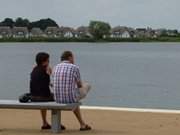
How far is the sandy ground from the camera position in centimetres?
959

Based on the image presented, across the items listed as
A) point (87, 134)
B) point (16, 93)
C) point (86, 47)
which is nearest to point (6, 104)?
point (87, 134)

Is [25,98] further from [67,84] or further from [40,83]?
[67,84]

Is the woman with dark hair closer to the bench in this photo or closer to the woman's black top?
the woman's black top

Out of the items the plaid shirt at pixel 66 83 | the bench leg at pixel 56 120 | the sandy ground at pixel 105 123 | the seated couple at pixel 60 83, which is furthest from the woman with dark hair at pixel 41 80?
the sandy ground at pixel 105 123

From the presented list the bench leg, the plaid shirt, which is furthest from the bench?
the plaid shirt

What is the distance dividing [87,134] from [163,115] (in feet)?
Result: 7.61

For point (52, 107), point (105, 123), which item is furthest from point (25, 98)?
point (105, 123)

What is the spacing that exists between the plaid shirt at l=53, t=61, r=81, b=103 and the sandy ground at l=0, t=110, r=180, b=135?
1.72 feet

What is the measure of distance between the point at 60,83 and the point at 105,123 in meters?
1.45

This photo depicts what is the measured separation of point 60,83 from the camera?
369 inches

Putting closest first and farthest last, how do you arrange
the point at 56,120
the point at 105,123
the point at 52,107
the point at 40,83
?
1. the point at 52,107
2. the point at 56,120
3. the point at 40,83
4. the point at 105,123

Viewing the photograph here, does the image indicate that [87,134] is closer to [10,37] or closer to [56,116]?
[56,116]

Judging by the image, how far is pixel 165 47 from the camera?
142 meters

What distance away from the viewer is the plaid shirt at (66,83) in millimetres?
9273
